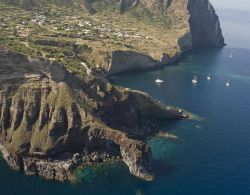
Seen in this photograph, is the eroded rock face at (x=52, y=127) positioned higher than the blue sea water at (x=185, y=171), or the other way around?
the eroded rock face at (x=52, y=127)

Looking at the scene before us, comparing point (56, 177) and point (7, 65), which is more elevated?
point (7, 65)

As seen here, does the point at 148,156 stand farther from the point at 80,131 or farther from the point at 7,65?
the point at 7,65

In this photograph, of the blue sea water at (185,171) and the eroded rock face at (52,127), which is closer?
the blue sea water at (185,171)

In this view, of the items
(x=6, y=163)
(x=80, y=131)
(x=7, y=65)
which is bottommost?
(x=6, y=163)

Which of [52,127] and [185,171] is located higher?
[52,127]

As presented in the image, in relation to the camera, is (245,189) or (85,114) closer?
(245,189)

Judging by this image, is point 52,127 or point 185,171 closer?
point 185,171

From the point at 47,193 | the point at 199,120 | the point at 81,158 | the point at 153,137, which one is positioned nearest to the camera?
the point at 47,193

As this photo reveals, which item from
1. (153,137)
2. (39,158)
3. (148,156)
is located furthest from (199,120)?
(39,158)

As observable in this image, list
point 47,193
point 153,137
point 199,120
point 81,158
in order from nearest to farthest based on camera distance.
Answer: point 47,193 → point 81,158 → point 153,137 → point 199,120
